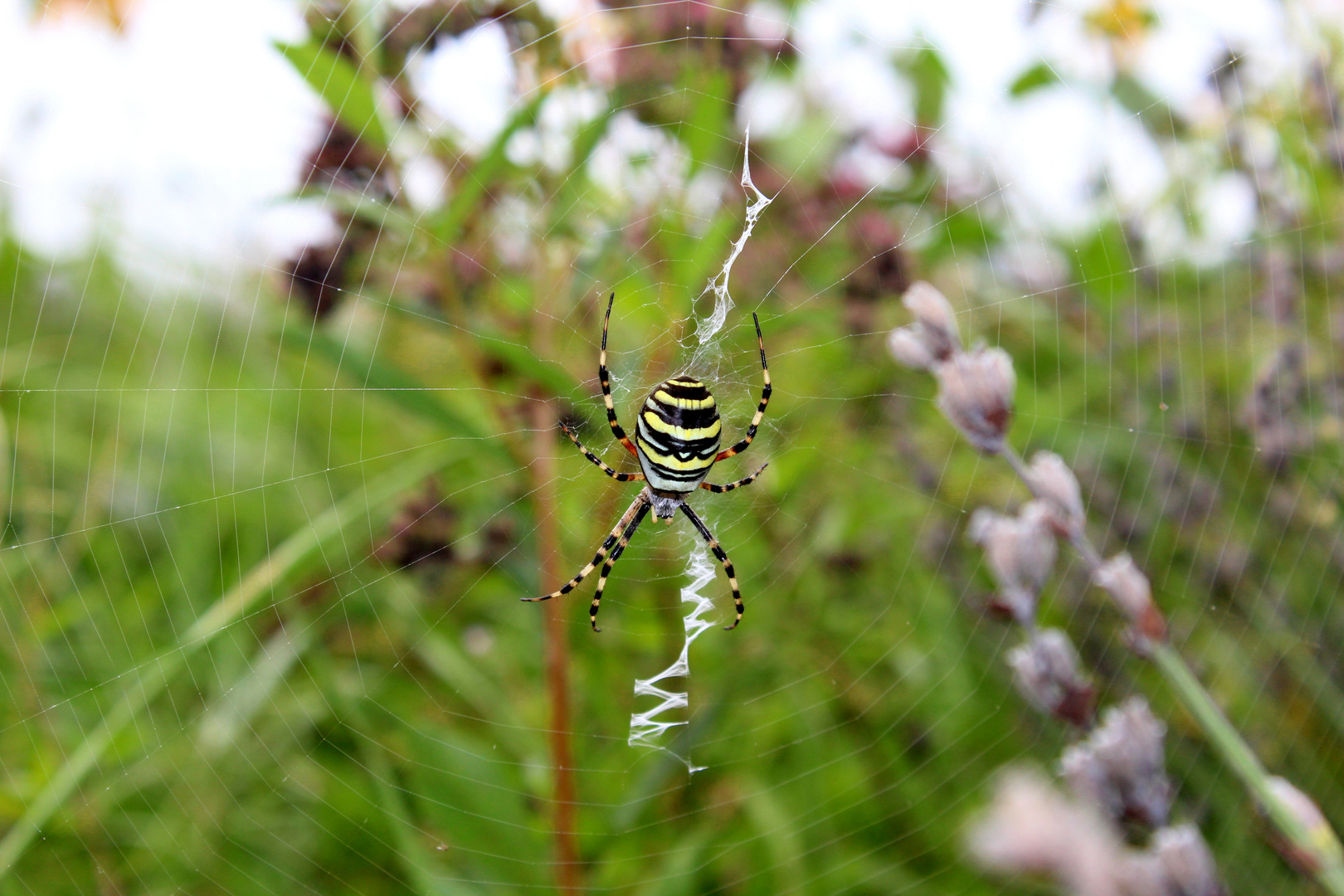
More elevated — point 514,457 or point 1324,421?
point 514,457

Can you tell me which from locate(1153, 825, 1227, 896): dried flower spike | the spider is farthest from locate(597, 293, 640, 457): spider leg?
locate(1153, 825, 1227, 896): dried flower spike

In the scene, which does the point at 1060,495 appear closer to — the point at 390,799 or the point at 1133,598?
the point at 1133,598

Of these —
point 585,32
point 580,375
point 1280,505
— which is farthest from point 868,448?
point 585,32

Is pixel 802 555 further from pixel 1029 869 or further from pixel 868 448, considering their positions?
pixel 1029 869

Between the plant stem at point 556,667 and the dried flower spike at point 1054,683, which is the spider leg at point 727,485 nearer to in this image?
the plant stem at point 556,667

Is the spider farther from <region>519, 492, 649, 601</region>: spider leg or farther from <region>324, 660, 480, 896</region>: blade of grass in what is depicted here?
<region>324, 660, 480, 896</region>: blade of grass

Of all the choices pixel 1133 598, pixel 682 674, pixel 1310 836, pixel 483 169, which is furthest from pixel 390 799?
pixel 1310 836
